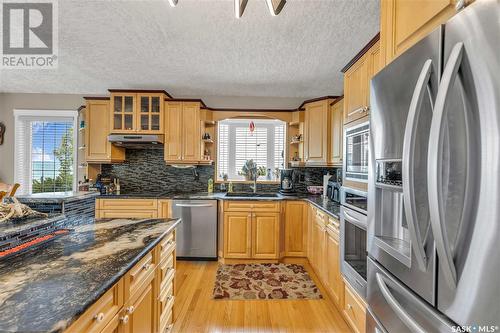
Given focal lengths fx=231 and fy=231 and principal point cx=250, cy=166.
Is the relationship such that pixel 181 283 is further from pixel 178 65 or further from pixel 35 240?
pixel 178 65

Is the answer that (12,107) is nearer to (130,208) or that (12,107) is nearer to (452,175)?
(130,208)

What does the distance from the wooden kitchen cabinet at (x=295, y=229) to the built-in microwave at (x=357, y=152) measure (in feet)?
4.95

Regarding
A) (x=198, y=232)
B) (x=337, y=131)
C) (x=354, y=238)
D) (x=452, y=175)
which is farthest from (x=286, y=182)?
(x=452, y=175)

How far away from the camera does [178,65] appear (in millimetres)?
2842

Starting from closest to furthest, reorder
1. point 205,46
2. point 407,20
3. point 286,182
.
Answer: point 407,20 < point 205,46 < point 286,182

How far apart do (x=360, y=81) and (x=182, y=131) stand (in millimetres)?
2654

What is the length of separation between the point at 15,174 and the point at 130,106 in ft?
8.31

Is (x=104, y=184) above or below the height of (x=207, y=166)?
below

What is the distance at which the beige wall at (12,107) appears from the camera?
402 centimetres

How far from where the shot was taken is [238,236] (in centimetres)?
325

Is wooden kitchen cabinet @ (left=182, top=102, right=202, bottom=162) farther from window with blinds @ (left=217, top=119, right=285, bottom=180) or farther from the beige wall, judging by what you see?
the beige wall

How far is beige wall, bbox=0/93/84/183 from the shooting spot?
402 cm

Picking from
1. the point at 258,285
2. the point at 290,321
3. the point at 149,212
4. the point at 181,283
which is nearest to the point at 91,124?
the point at 149,212

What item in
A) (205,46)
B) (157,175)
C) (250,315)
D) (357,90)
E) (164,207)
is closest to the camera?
(357,90)
